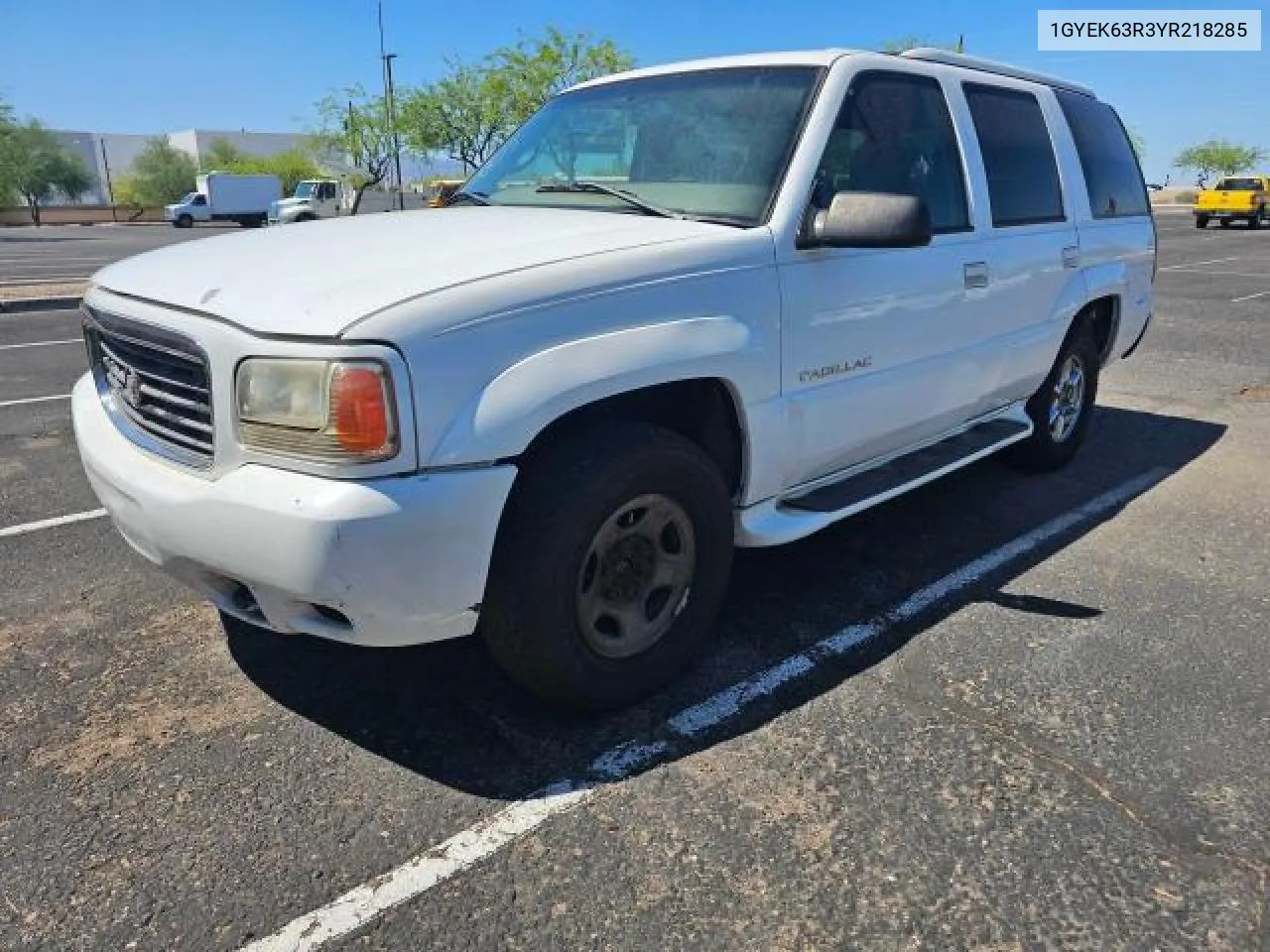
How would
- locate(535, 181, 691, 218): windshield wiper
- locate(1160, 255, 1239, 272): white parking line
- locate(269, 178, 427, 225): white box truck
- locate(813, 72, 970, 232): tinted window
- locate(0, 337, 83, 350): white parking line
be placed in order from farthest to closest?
locate(269, 178, 427, 225): white box truck → locate(1160, 255, 1239, 272): white parking line → locate(0, 337, 83, 350): white parking line → locate(813, 72, 970, 232): tinted window → locate(535, 181, 691, 218): windshield wiper

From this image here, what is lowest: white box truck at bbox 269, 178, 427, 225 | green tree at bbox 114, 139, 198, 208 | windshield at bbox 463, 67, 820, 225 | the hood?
the hood

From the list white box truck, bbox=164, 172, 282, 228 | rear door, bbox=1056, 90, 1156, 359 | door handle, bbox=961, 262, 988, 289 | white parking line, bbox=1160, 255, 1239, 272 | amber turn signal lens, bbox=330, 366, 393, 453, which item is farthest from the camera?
white box truck, bbox=164, 172, 282, 228

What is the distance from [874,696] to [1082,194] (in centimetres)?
328

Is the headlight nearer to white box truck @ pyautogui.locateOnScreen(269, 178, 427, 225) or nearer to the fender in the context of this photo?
the fender

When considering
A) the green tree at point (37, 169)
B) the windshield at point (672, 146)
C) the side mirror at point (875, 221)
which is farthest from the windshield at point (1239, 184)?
the green tree at point (37, 169)

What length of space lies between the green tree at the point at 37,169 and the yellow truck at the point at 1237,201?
62.3m

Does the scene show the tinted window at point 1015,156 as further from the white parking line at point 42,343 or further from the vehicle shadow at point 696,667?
the white parking line at point 42,343

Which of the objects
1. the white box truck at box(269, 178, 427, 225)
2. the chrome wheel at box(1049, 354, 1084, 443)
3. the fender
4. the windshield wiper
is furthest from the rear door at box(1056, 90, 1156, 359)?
the white box truck at box(269, 178, 427, 225)

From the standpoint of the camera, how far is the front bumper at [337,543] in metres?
2.20

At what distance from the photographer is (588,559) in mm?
2697

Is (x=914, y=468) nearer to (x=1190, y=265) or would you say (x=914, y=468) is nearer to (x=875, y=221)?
(x=875, y=221)

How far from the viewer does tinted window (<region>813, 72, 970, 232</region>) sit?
335 centimetres

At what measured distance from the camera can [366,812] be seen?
96.0 inches

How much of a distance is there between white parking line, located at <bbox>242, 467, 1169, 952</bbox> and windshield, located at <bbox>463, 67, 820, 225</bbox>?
1.46 metres
